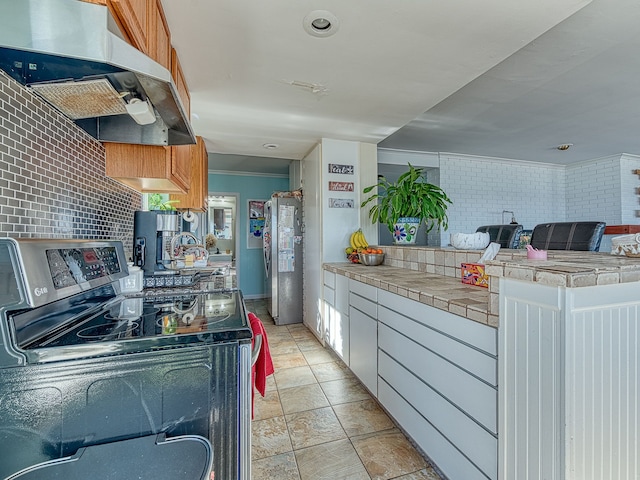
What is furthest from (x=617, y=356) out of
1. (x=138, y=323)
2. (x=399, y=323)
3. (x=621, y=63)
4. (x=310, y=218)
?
(x=310, y=218)

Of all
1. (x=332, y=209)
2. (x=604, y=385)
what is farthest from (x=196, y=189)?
(x=604, y=385)

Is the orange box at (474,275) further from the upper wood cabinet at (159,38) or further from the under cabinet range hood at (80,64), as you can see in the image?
the upper wood cabinet at (159,38)

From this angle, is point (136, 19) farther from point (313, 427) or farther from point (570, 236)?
point (570, 236)

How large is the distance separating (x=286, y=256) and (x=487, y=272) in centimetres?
315

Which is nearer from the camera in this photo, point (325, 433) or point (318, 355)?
point (325, 433)

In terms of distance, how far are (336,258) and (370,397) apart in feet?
4.71

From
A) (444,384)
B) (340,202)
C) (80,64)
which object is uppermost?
(80,64)

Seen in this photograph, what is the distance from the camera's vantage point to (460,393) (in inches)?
49.6

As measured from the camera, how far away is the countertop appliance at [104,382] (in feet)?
2.36

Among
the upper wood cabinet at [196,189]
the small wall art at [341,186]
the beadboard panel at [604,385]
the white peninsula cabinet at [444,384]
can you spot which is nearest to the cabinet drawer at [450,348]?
the white peninsula cabinet at [444,384]

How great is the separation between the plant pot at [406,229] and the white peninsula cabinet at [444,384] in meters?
0.98

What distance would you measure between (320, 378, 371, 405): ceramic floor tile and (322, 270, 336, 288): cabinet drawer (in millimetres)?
819

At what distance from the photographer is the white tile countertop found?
88 centimetres

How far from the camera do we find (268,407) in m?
2.07
